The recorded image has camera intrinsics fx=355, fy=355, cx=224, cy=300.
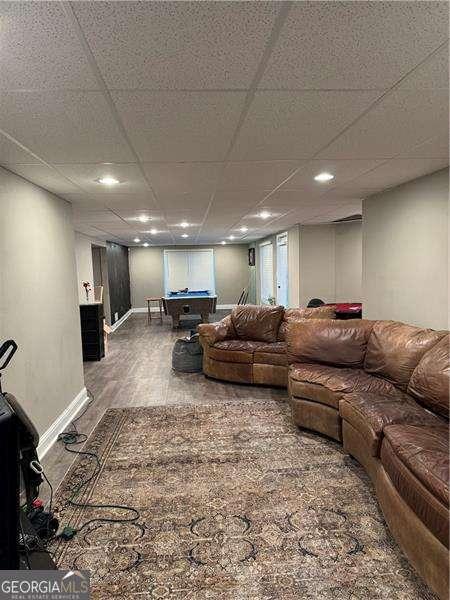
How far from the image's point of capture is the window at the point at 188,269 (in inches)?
478

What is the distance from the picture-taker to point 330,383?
3.04 metres

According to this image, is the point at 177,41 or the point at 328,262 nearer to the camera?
the point at 177,41

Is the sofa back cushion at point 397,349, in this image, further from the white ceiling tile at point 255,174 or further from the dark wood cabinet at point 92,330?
the dark wood cabinet at point 92,330

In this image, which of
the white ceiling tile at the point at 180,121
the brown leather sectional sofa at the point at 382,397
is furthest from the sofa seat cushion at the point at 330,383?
the white ceiling tile at the point at 180,121

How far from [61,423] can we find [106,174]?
233cm

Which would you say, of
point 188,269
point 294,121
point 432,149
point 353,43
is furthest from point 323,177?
point 188,269

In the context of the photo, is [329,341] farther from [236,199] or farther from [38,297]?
[38,297]

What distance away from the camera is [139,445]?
120 inches

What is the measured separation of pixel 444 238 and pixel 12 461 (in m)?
3.33

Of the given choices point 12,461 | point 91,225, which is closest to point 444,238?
point 12,461

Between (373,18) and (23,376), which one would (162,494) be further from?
(373,18)

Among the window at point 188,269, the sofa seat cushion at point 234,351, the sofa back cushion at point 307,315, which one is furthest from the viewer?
the window at point 188,269

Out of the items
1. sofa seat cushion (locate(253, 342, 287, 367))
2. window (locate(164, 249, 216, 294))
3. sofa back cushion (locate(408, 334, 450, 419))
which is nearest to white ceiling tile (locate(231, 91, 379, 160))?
sofa back cushion (locate(408, 334, 450, 419))

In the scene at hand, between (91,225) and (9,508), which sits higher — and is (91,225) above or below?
above
